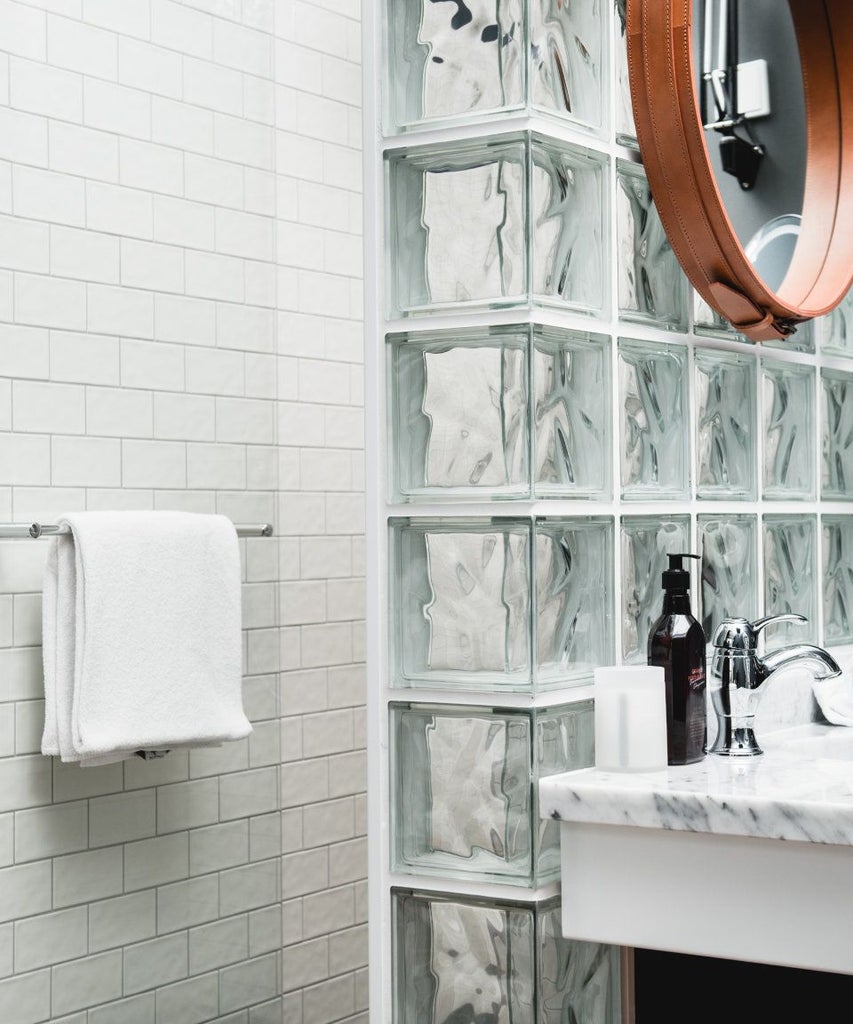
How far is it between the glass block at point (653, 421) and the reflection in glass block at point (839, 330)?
1.23 feet

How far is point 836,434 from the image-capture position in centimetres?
179

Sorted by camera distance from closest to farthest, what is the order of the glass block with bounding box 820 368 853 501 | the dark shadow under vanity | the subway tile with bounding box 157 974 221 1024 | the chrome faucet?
the dark shadow under vanity, the chrome faucet, the subway tile with bounding box 157 974 221 1024, the glass block with bounding box 820 368 853 501

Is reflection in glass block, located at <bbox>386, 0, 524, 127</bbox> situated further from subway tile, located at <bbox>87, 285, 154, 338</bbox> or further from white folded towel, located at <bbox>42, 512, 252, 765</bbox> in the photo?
white folded towel, located at <bbox>42, 512, 252, 765</bbox>

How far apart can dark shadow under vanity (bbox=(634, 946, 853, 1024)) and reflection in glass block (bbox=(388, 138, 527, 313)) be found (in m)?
0.65

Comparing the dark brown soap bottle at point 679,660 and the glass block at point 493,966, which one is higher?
the dark brown soap bottle at point 679,660

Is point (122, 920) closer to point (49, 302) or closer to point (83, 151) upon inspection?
point (49, 302)

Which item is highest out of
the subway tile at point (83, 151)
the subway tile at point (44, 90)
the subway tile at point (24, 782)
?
the subway tile at point (44, 90)

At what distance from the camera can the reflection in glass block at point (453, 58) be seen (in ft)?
4.18

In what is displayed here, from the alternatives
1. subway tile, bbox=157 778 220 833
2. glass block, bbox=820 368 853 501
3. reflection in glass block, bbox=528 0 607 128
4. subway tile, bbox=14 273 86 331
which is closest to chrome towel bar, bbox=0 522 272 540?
subway tile, bbox=14 273 86 331

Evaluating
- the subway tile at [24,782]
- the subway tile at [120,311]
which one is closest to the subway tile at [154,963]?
the subway tile at [24,782]

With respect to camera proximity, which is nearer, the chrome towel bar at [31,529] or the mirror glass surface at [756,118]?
the chrome towel bar at [31,529]

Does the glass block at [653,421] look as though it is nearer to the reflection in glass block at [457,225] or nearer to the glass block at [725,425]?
the glass block at [725,425]

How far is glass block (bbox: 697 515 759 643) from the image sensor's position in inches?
59.9

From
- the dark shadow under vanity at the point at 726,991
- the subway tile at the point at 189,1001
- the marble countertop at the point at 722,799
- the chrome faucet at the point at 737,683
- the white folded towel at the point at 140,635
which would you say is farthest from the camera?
the subway tile at the point at 189,1001
